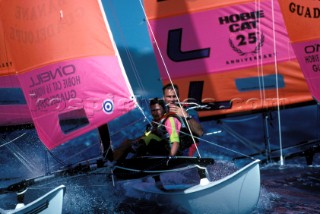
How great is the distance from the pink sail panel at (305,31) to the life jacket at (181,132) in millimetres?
2047

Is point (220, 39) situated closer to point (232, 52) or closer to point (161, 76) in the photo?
point (232, 52)

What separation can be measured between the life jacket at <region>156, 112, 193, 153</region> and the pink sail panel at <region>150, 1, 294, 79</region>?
2.24 metres

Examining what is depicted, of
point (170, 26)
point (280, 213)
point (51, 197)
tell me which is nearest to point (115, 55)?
point (51, 197)

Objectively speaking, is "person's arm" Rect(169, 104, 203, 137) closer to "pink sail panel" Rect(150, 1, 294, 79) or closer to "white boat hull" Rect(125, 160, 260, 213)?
"white boat hull" Rect(125, 160, 260, 213)

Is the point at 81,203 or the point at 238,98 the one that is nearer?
the point at 81,203

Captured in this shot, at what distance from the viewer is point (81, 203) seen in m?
4.59

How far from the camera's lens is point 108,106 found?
4168 millimetres

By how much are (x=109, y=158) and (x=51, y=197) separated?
3.55 ft

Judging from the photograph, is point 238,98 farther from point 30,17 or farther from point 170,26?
point 30,17

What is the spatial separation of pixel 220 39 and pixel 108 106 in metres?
2.53

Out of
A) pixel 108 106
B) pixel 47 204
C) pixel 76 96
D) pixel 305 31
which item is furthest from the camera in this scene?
pixel 305 31

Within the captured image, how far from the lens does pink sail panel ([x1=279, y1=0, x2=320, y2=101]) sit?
5.70 meters

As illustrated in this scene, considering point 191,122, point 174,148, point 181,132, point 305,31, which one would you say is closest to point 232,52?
point 305,31

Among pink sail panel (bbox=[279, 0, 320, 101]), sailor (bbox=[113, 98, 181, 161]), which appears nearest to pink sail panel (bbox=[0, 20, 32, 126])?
sailor (bbox=[113, 98, 181, 161])
